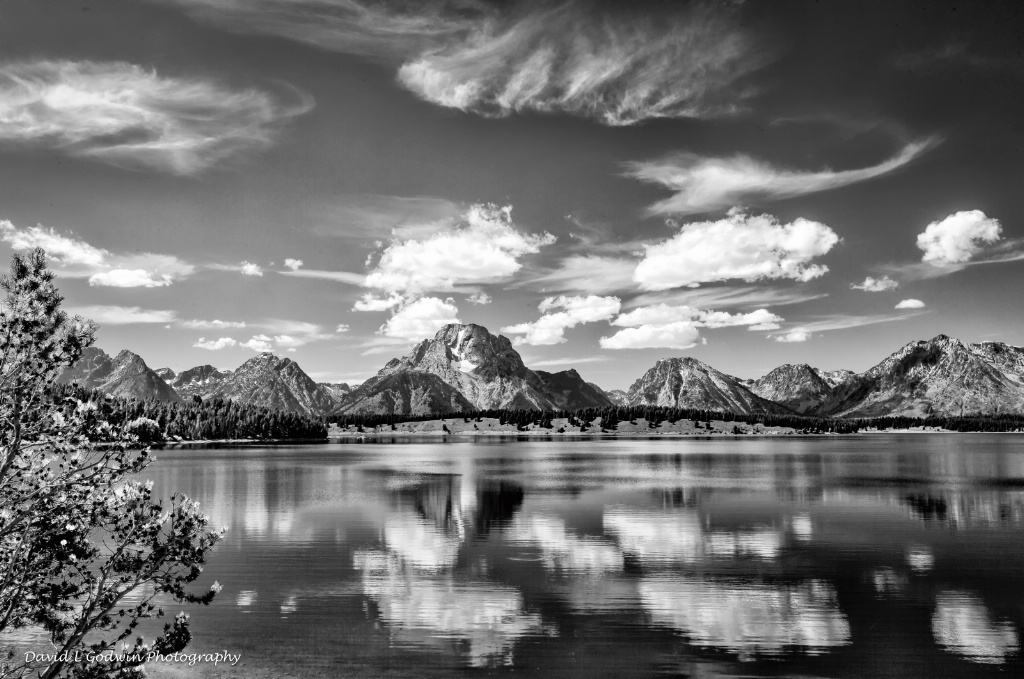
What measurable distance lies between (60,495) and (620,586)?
98.8ft

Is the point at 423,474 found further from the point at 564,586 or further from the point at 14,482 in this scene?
the point at 14,482

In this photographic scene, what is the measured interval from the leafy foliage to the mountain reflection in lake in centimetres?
1250

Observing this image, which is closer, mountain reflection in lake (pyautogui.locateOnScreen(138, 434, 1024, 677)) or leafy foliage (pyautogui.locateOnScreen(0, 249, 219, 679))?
leafy foliage (pyautogui.locateOnScreen(0, 249, 219, 679))

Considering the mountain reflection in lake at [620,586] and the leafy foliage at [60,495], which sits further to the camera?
the mountain reflection in lake at [620,586]

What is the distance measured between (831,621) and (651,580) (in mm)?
10472

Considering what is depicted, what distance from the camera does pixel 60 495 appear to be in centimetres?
1406

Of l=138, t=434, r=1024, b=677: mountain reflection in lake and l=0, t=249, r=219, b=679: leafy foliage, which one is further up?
l=0, t=249, r=219, b=679: leafy foliage

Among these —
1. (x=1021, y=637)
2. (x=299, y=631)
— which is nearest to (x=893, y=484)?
(x=1021, y=637)

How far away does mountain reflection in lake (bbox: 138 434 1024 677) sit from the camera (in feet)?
83.5

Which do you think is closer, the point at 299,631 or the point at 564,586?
the point at 299,631

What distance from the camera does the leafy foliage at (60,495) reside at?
42.9 feet

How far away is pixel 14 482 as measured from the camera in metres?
13.9

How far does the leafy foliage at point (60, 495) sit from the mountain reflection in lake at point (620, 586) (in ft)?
41.0

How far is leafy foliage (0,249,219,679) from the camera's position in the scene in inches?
515
